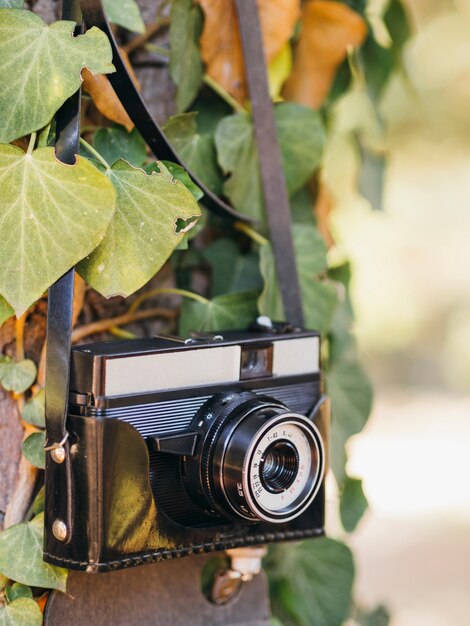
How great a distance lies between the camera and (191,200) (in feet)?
1.79

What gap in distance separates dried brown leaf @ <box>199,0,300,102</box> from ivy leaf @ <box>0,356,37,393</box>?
27cm

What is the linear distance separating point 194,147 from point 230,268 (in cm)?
10

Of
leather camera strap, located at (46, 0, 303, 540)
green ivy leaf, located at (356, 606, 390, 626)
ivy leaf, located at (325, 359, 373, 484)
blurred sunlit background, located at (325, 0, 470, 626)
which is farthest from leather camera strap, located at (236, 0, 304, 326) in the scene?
blurred sunlit background, located at (325, 0, 470, 626)

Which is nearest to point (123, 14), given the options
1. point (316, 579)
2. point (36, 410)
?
point (36, 410)

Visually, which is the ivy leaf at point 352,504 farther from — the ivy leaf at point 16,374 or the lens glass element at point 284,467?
the ivy leaf at point 16,374

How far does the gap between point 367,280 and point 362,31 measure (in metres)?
2.94

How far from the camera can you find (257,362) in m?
0.60

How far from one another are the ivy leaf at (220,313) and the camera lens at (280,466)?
5.4 inches

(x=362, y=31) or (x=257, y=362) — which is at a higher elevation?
(x=362, y=31)

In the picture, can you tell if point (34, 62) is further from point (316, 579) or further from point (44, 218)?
point (316, 579)

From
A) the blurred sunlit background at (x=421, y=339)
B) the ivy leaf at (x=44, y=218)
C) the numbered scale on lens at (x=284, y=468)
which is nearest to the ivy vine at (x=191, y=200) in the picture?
the ivy leaf at (x=44, y=218)

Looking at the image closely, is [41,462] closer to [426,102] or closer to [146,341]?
[146,341]

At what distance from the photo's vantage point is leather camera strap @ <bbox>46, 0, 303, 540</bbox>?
52 cm

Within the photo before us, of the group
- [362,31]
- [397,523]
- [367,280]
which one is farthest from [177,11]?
[367,280]
